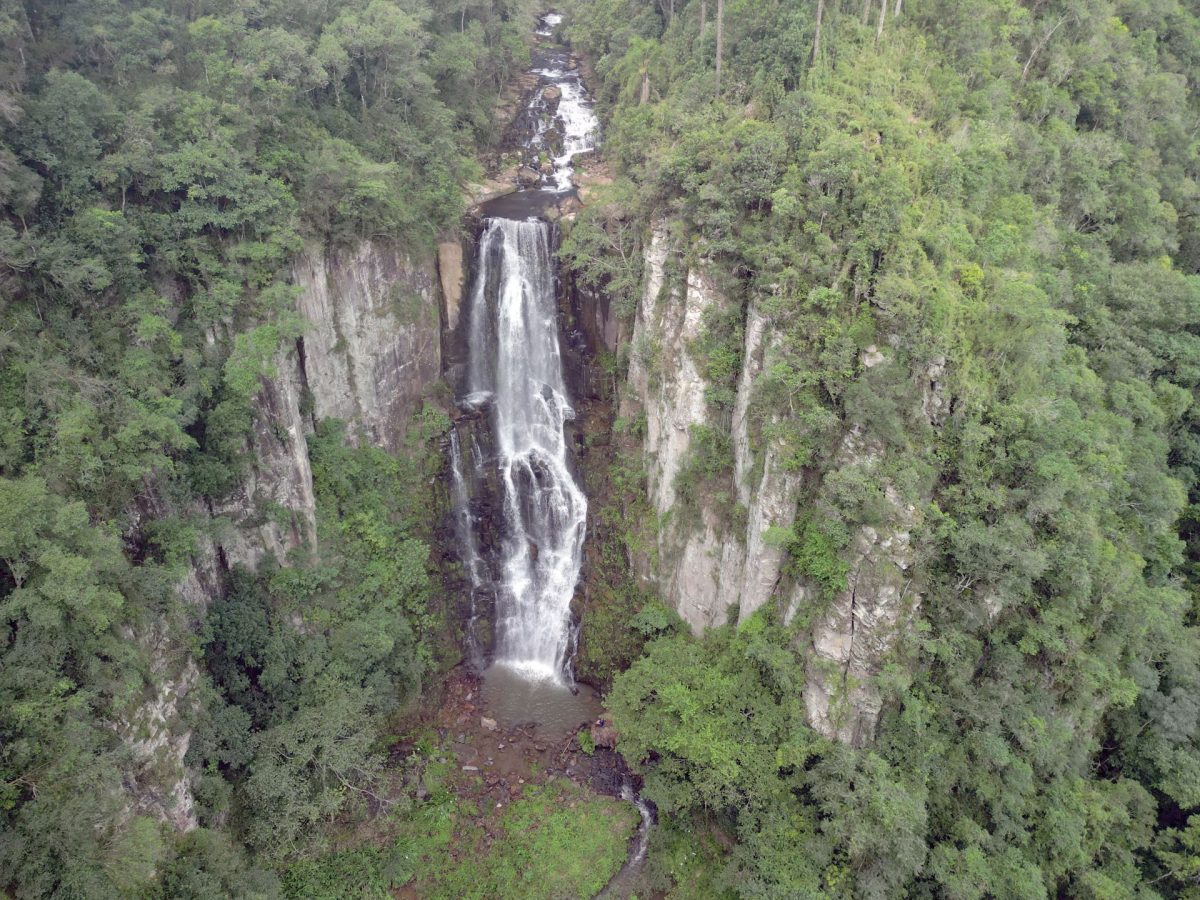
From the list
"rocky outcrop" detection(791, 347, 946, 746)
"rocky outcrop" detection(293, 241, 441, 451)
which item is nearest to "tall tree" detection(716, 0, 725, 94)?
"rocky outcrop" detection(293, 241, 441, 451)

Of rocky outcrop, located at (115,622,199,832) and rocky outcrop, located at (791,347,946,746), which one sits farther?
rocky outcrop, located at (791,347,946,746)

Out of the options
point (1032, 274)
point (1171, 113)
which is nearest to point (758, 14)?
point (1032, 274)

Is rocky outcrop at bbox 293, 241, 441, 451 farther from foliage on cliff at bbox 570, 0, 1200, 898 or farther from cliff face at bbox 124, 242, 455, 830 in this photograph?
foliage on cliff at bbox 570, 0, 1200, 898

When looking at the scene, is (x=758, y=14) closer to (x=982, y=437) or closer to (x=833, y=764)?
(x=982, y=437)

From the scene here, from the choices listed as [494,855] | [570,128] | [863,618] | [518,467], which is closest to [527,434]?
[518,467]

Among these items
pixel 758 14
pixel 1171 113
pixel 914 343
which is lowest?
pixel 914 343
